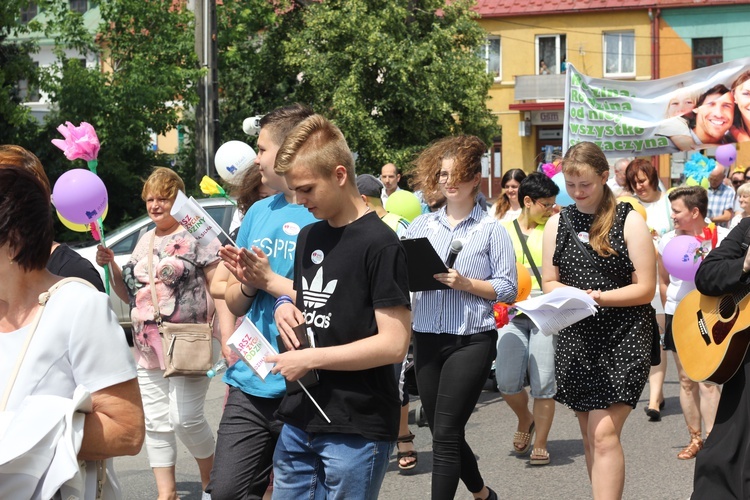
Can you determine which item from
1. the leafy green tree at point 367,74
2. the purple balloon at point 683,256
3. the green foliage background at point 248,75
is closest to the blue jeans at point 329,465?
the purple balloon at point 683,256

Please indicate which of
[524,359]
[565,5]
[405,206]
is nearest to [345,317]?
[524,359]

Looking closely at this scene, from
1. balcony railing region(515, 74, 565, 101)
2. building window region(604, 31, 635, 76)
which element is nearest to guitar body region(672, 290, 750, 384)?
balcony railing region(515, 74, 565, 101)

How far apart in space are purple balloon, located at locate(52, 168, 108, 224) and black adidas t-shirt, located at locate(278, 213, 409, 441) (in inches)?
89.4

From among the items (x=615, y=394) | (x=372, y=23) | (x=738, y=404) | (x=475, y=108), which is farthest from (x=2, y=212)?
(x=475, y=108)

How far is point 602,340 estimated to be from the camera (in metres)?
5.11

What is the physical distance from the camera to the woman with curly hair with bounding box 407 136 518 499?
17.5 feet

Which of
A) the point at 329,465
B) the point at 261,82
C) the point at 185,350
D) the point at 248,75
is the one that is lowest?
the point at 329,465

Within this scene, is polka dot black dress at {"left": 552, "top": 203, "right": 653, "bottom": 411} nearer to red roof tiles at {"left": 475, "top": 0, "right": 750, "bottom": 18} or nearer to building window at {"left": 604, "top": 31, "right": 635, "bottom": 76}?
red roof tiles at {"left": 475, "top": 0, "right": 750, "bottom": 18}

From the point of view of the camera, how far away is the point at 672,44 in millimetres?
42000

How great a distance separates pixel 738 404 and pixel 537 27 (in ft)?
133

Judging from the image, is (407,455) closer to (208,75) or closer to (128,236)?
(128,236)

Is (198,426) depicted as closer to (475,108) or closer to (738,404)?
(738,404)

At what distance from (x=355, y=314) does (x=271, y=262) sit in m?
0.83

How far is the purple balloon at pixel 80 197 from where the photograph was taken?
17.6 feet
